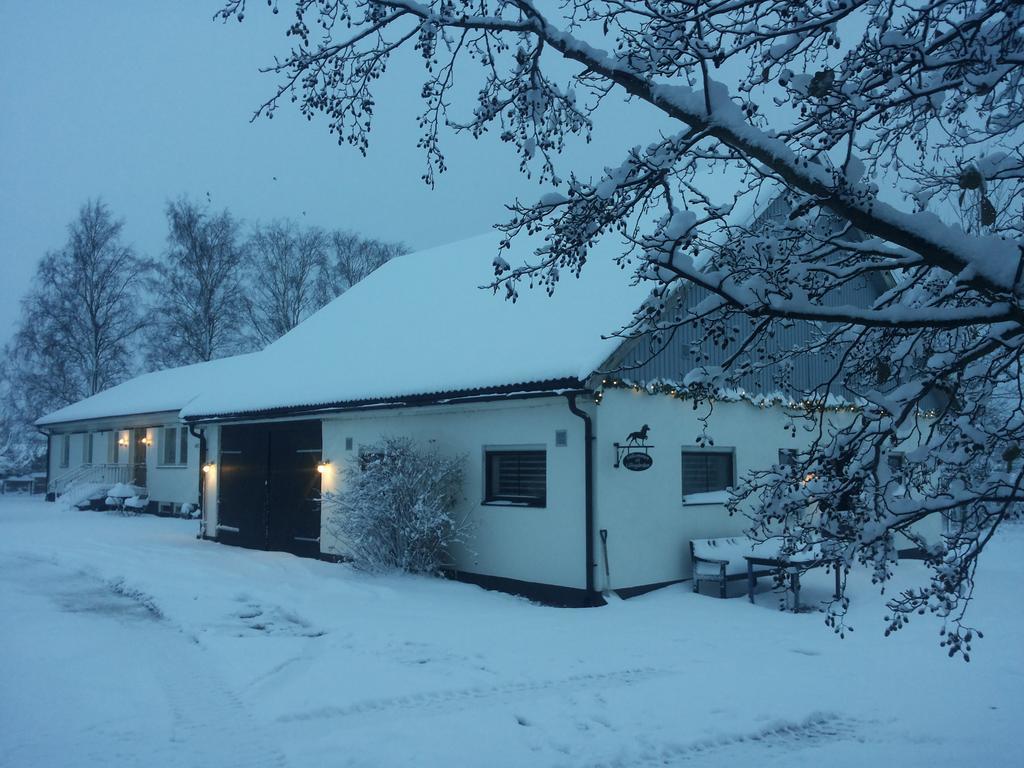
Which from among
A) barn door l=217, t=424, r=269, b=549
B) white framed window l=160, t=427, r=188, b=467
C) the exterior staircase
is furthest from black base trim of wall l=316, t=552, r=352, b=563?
the exterior staircase

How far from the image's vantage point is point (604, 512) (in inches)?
422

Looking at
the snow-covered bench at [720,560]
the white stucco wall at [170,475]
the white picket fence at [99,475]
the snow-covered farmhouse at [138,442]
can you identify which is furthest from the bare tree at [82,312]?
the snow-covered bench at [720,560]

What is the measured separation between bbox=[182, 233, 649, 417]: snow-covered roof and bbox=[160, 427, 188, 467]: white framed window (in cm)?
778

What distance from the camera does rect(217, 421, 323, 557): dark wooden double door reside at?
Answer: 1592 centimetres

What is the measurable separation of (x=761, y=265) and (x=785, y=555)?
158 cm

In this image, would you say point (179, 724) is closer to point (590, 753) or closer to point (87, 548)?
point (590, 753)

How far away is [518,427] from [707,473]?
307 cm

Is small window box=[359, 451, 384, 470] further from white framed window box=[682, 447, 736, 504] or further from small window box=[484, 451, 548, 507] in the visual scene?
white framed window box=[682, 447, 736, 504]

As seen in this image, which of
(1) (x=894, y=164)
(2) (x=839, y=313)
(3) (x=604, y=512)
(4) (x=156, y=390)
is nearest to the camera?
(2) (x=839, y=313)

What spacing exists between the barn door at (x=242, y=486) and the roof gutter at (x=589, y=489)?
350 inches

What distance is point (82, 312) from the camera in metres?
38.0

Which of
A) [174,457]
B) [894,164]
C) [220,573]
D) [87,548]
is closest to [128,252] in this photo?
[174,457]

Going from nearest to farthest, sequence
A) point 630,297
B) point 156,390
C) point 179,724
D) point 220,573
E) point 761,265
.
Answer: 1. point 761,265
2. point 179,724
3. point 630,297
4. point 220,573
5. point 156,390

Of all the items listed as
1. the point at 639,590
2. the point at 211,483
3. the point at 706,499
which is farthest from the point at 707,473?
the point at 211,483
